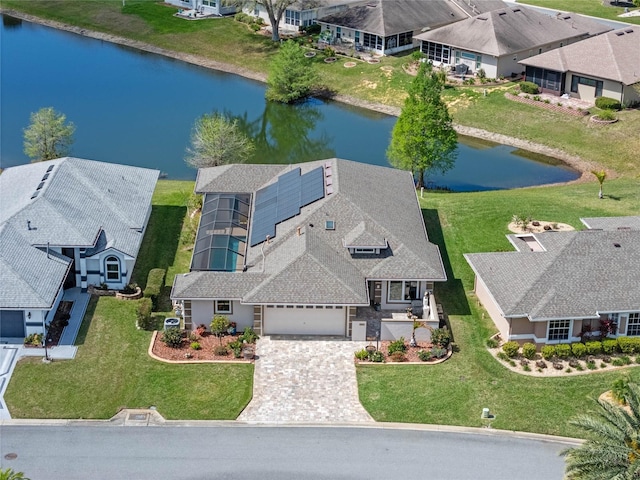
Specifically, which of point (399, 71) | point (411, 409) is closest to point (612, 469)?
point (411, 409)

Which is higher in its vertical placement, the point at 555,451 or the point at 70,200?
the point at 70,200

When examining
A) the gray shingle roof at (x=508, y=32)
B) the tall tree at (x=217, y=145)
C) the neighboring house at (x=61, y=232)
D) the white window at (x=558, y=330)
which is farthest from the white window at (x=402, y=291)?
the gray shingle roof at (x=508, y=32)

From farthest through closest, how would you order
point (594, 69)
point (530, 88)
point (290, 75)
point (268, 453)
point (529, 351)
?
1. point (290, 75)
2. point (530, 88)
3. point (594, 69)
4. point (529, 351)
5. point (268, 453)

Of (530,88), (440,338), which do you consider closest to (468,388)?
(440,338)

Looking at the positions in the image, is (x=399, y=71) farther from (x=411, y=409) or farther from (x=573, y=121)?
(x=411, y=409)

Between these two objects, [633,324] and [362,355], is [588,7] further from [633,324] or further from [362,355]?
[362,355]

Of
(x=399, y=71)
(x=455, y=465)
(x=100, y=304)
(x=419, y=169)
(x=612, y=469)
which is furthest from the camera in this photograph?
(x=399, y=71)
